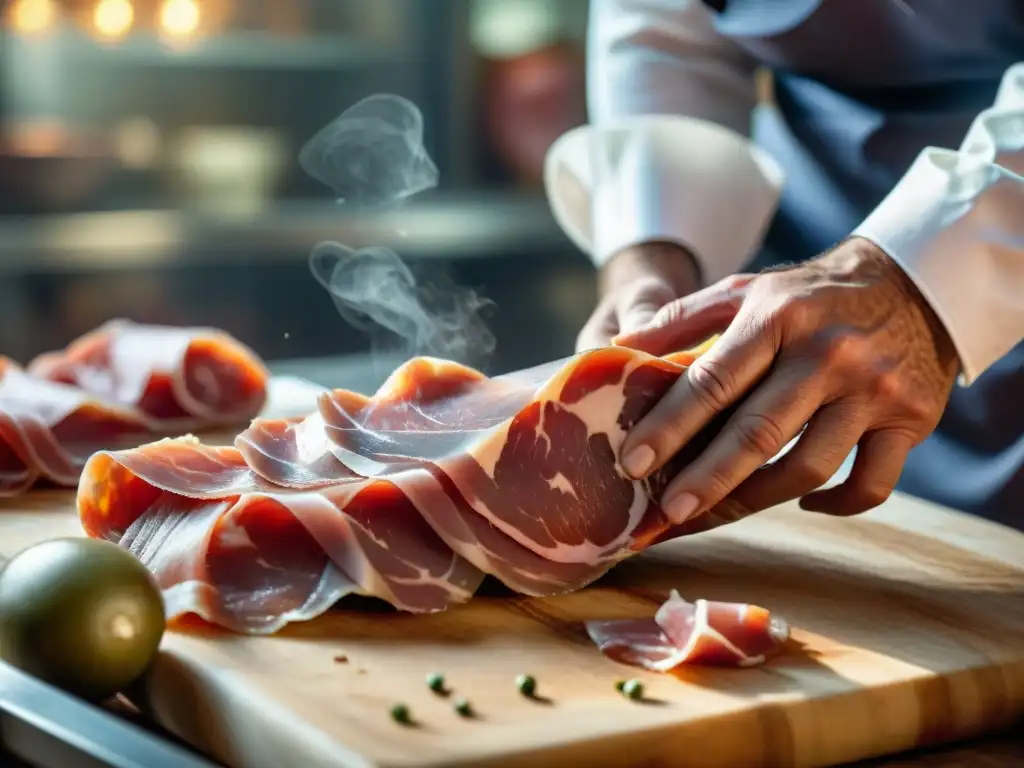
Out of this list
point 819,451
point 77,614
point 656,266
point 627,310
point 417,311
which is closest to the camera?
point 77,614

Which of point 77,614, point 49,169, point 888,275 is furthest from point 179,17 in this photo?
point 77,614

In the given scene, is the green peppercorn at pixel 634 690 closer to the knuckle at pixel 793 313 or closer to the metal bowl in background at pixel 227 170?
the knuckle at pixel 793 313

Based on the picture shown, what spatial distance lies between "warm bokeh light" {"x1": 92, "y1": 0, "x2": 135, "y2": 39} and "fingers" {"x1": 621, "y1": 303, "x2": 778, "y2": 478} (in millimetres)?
3459

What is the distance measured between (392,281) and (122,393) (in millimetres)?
515

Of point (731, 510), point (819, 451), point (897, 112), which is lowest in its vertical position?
point (731, 510)

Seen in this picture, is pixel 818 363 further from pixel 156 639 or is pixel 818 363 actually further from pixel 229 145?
pixel 229 145

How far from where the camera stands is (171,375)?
225cm

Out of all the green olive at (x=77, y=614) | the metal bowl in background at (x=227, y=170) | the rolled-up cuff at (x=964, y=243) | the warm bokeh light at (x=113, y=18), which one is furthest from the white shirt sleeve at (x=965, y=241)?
the warm bokeh light at (x=113, y=18)

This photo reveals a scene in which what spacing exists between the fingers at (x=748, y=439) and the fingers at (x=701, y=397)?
0.02 m

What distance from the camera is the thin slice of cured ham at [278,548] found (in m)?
1.34

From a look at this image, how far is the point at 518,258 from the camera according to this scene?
514cm

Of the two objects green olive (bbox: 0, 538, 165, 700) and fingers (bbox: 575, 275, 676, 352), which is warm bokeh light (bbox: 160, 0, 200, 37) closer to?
Answer: fingers (bbox: 575, 275, 676, 352)

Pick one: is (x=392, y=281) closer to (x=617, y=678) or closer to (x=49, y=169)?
(x=617, y=678)

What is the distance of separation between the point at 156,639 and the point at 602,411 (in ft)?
1.80
